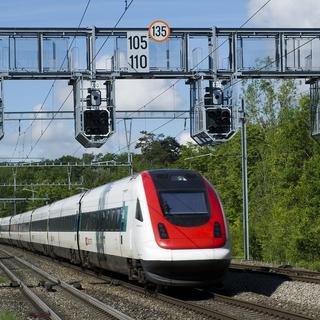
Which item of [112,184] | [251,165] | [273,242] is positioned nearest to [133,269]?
[112,184]

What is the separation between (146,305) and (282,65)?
11381 millimetres

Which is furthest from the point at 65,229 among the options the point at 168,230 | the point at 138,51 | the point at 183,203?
the point at 168,230

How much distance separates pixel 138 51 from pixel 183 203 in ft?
25.6

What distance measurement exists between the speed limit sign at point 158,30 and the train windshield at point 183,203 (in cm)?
619

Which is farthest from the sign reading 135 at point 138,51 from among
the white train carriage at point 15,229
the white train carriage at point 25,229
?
the white train carriage at point 15,229

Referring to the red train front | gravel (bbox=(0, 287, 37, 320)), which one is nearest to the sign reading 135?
the red train front

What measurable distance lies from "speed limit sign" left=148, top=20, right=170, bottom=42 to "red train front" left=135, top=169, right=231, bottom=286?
229 inches

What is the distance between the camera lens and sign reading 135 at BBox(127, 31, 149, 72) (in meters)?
22.3

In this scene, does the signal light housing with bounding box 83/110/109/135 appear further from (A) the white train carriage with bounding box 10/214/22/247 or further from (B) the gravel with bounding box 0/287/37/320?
(A) the white train carriage with bounding box 10/214/22/247

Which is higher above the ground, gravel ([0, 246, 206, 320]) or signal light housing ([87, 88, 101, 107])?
signal light housing ([87, 88, 101, 107])

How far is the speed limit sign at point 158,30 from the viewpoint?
68.1 feet

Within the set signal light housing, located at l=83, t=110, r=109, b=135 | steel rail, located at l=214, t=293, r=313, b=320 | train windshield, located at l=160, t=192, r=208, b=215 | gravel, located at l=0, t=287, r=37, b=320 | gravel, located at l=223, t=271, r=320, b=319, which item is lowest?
gravel, located at l=0, t=287, r=37, b=320

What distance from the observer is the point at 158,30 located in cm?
2084

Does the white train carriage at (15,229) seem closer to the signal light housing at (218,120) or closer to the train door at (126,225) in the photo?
the signal light housing at (218,120)
